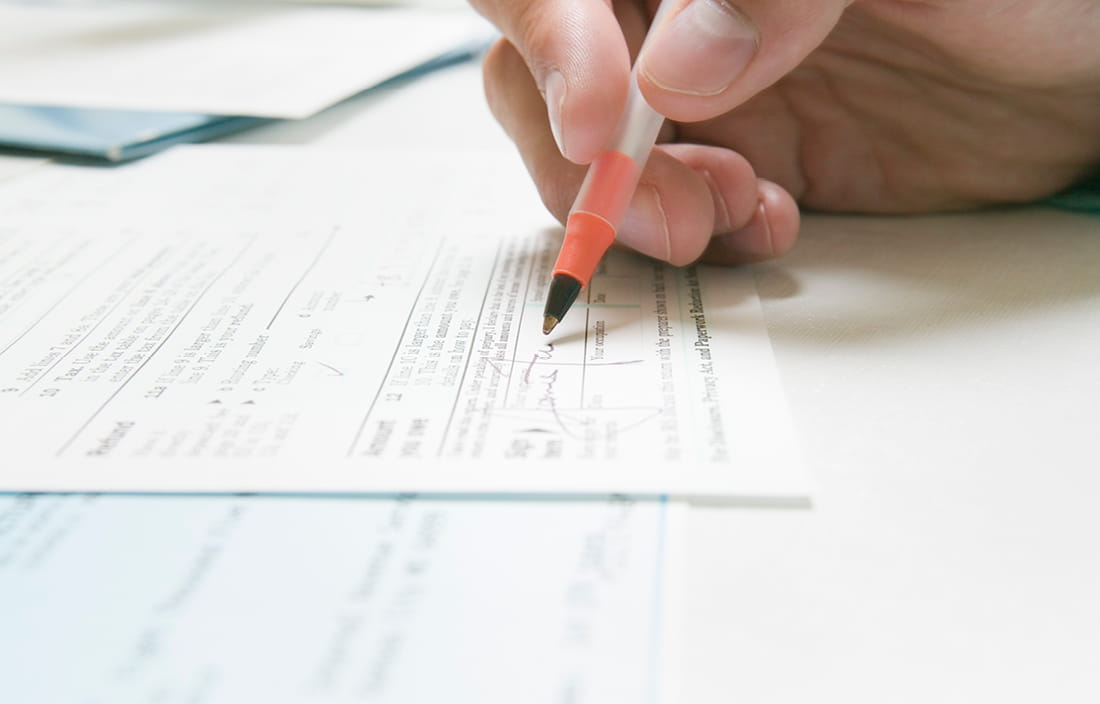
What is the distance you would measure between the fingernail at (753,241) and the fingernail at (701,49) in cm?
8

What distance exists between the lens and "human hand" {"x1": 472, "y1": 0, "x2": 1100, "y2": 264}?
37 centimetres

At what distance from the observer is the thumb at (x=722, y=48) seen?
356 mm

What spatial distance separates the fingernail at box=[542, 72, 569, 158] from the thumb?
4 centimetres

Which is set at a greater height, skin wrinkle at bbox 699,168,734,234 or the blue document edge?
the blue document edge

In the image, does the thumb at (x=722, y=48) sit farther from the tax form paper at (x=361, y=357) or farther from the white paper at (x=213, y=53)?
the white paper at (x=213, y=53)

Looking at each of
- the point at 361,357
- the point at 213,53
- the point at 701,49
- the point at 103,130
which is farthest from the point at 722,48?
the point at 213,53

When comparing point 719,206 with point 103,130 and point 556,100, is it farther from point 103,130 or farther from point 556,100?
point 103,130

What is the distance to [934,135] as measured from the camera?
53 centimetres

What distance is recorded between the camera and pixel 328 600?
0.75 ft

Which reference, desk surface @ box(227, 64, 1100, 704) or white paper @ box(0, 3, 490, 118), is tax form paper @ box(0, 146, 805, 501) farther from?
white paper @ box(0, 3, 490, 118)

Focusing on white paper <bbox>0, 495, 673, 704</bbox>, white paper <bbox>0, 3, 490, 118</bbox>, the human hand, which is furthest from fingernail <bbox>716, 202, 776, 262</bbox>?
white paper <bbox>0, 3, 490, 118</bbox>

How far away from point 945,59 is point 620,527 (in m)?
0.39

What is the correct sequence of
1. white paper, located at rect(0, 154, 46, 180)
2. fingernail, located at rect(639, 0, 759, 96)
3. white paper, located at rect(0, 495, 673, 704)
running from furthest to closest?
white paper, located at rect(0, 154, 46, 180)
fingernail, located at rect(639, 0, 759, 96)
white paper, located at rect(0, 495, 673, 704)

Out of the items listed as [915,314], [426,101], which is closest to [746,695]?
[915,314]
